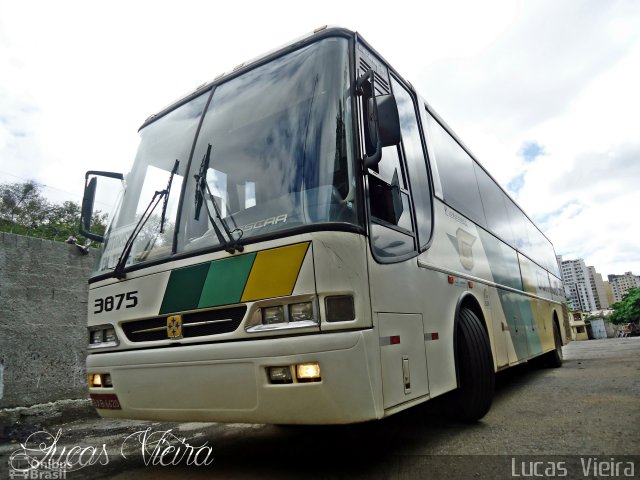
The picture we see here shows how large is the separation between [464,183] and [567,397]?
8.99 ft

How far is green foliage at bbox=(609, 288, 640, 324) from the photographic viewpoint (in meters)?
47.2

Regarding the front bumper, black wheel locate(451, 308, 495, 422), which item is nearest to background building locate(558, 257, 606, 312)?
black wheel locate(451, 308, 495, 422)

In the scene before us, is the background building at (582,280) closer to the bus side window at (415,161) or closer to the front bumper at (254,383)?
the bus side window at (415,161)

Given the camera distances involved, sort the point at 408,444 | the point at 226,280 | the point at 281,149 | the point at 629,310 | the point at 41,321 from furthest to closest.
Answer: the point at 629,310 < the point at 41,321 < the point at 408,444 < the point at 281,149 < the point at 226,280

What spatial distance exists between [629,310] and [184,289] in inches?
2222

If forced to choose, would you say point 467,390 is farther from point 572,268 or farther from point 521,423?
point 572,268

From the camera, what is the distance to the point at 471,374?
3.79m

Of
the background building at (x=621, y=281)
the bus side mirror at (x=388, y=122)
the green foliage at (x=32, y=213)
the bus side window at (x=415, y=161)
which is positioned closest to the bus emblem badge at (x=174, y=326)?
the bus side mirror at (x=388, y=122)

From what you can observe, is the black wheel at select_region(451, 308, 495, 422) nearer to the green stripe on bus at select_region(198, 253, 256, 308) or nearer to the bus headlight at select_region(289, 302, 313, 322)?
the bus headlight at select_region(289, 302, 313, 322)

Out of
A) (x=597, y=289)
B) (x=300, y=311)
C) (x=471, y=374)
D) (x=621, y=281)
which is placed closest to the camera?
(x=300, y=311)

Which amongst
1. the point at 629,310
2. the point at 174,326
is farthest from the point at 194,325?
the point at 629,310

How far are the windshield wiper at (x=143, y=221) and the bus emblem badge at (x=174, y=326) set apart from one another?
1.88 ft

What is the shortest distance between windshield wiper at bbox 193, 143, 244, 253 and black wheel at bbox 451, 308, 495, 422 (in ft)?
6.95

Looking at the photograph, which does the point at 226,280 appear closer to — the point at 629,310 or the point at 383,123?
the point at 383,123
